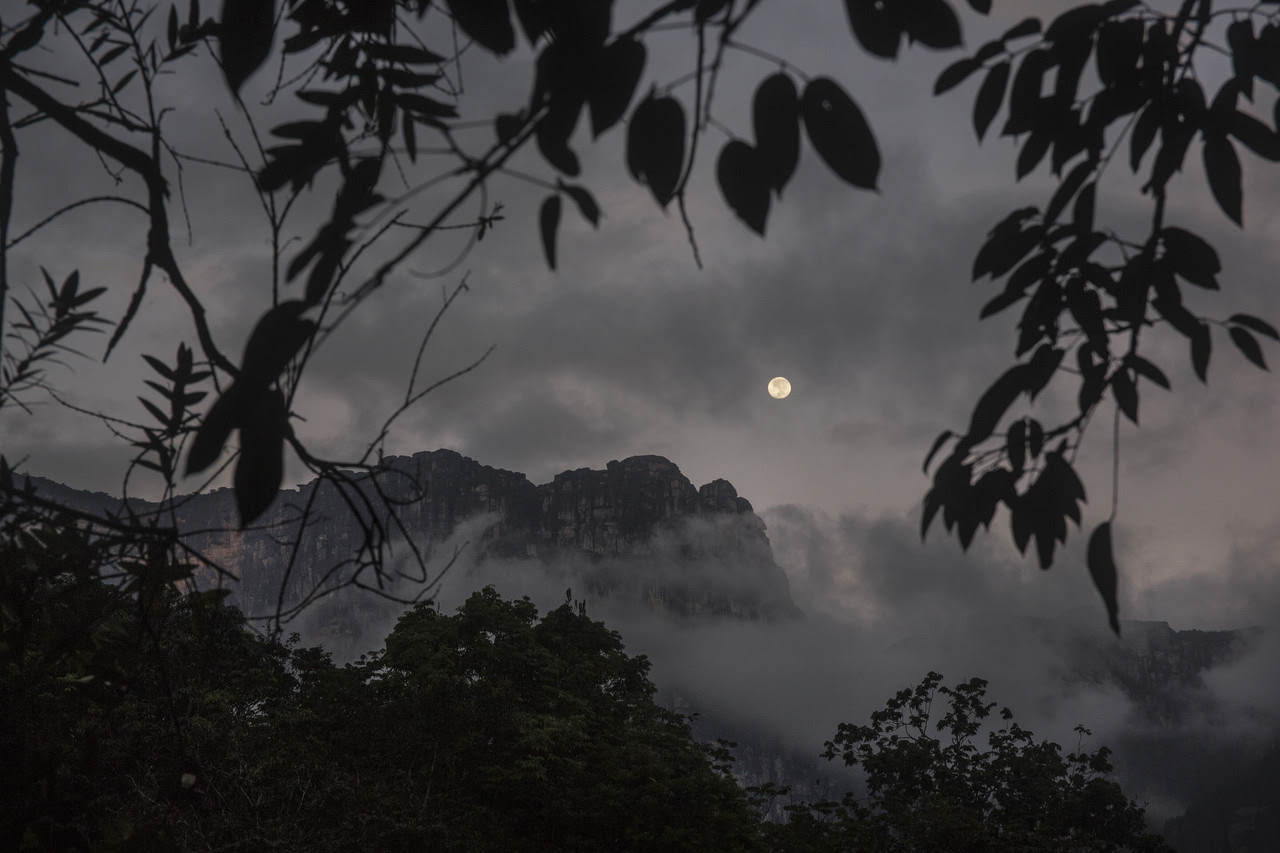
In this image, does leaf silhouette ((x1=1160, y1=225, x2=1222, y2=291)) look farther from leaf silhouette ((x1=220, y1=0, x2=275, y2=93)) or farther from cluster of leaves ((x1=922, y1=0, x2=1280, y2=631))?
leaf silhouette ((x1=220, y1=0, x2=275, y2=93))

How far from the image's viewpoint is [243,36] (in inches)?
33.0

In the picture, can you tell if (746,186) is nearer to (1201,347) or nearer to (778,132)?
(778,132)

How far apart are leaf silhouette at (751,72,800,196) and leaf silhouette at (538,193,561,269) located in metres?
0.26

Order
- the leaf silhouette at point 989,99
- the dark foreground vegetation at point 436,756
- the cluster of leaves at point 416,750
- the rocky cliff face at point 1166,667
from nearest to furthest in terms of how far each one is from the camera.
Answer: the leaf silhouette at point 989,99 → the dark foreground vegetation at point 436,756 → the cluster of leaves at point 416,750 → the rocky cliff face at point 1166,667

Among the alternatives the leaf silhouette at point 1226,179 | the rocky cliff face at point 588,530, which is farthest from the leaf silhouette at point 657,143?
the rocky cliff face at point 588,530

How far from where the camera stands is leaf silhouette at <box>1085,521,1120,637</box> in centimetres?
101

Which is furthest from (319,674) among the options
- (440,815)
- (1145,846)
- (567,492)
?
(567,492)

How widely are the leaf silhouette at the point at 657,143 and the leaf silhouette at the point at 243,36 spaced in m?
0.42

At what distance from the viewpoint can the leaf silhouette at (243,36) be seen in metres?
0.83

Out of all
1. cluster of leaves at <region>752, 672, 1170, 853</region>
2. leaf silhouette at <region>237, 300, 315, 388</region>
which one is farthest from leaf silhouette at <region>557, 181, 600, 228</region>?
cluster of leaves at <region>752, 672, 1170, 853</region>

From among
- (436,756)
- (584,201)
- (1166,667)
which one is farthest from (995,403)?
(1166,667)

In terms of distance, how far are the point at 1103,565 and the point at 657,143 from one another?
0.80 m

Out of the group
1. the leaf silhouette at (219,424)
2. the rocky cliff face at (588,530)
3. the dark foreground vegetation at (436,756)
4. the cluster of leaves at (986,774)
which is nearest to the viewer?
the leaf silhouette at (219,424)

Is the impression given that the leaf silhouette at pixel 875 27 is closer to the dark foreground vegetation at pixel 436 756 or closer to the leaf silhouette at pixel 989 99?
the leaf silhouette at pixel 989 99
